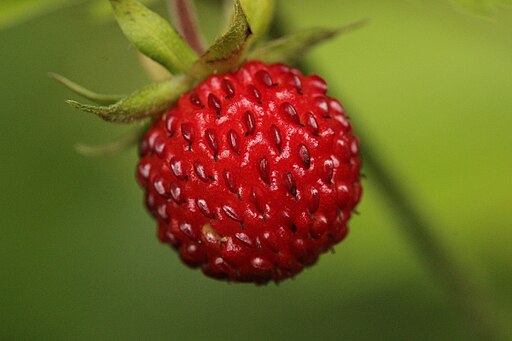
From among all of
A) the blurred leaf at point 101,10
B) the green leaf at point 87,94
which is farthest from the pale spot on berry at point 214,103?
the blurred leaf at point 101,10

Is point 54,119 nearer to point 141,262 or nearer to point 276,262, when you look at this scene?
point 141,262

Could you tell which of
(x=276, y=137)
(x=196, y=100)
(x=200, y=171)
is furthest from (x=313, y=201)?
(x=196, y=100)

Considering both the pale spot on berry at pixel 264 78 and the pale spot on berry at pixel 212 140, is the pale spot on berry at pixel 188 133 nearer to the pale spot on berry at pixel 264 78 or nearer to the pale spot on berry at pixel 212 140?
the pale spot on berry at pixel 212 140

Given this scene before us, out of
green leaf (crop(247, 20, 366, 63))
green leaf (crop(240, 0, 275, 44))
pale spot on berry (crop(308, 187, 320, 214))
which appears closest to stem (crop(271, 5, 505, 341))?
green leaf (crop(247, 20, 366, 63))

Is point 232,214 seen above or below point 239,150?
below

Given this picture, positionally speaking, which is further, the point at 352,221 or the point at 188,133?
the point at 352,221

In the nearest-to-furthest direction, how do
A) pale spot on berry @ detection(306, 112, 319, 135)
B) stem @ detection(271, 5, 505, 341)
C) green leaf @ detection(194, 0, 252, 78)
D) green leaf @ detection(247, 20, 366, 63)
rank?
1. green leaf @ detection(194, 0, 252, 78)
2. pale spot on berry @ detection(306, 112, 319, 135)
3. green leaf @ detection(247, 20, 366, 63)
4. stem @ detection(271, 5, 505, 341)

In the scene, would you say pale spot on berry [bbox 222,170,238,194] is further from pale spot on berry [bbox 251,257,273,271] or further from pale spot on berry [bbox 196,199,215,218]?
pale spot on berry [bbox 251,257,273,271]

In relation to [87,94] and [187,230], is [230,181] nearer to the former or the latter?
[187,230]

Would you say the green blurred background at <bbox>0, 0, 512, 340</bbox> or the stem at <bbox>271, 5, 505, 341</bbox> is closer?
the stem at <bbox>271, 5, 505, 341</bbox>
